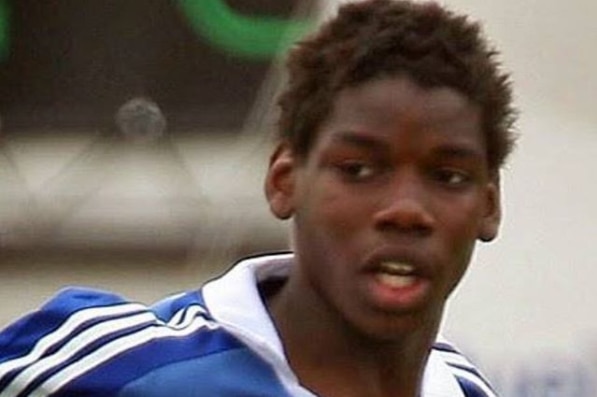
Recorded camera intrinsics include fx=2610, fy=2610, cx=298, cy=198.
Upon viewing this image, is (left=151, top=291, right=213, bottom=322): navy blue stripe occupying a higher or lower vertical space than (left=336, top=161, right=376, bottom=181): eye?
lower

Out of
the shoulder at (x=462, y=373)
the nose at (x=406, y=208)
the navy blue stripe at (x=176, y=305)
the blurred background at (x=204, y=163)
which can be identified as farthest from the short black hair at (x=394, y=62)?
the blurred background at (x=204, y=163)

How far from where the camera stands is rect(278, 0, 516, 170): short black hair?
9.21 feet

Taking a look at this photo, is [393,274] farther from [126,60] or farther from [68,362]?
[126,60]

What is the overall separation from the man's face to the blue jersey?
0.10 meters

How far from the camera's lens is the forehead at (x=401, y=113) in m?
2.76

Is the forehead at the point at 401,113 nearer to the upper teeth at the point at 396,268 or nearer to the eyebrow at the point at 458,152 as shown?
the eyebrow at the point at 458,152

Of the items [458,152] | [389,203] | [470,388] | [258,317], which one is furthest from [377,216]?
[470,388]

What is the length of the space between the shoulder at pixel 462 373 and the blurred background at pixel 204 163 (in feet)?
5.93

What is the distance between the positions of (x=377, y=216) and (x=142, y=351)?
31 centimetres

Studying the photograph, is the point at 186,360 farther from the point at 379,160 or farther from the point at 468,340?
the point at 468,340

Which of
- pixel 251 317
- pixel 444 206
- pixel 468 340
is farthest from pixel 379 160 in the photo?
pixel 468 340

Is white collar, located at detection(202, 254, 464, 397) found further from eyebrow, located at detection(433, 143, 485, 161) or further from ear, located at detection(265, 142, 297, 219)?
eyebrow, located at detection(433, 143, 485, 161)

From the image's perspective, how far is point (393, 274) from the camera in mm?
2717

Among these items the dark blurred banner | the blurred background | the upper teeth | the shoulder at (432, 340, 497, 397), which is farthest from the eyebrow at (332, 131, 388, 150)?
the dark blurred banner
